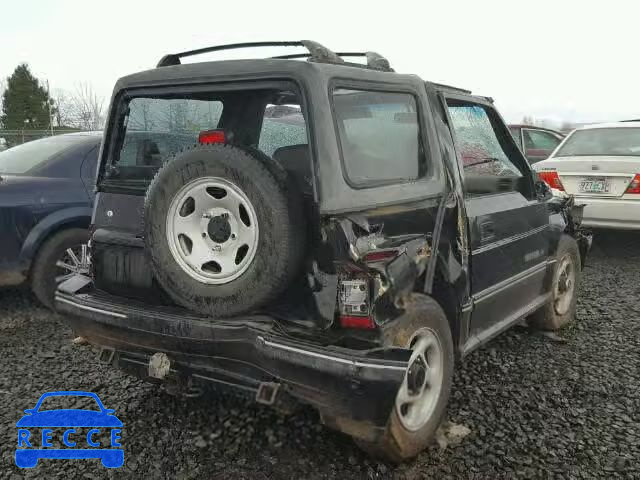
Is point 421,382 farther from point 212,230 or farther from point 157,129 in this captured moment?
point 157,129

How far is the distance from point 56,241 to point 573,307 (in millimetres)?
4372

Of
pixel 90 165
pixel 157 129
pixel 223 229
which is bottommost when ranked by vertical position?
pixel 90 165

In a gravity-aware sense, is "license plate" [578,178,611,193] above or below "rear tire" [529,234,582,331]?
above

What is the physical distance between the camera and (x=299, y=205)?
7.74 ft

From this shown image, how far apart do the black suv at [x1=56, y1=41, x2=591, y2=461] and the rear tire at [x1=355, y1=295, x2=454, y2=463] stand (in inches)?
0.4

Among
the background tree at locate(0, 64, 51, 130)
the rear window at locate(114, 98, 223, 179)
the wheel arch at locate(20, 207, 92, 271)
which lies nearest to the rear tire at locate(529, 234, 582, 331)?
the rear window at locate(114, 98, 223, 179)

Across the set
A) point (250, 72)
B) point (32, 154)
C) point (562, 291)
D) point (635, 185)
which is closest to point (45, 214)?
point (32, 154)

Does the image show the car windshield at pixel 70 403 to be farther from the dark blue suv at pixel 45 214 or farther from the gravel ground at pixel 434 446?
the dark blue suv at pixel 45 214

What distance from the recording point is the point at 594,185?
6.64 m

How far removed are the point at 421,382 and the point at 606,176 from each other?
5093 mm

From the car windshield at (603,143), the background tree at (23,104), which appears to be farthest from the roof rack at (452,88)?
the background tree at (23,104)

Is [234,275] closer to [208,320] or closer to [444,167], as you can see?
[208,320]

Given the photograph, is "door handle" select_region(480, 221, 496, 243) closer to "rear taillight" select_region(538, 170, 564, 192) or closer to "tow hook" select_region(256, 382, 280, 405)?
"tow hook" select_region(256, 382, 280, 405)

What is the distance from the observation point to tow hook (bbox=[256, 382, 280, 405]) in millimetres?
2297
